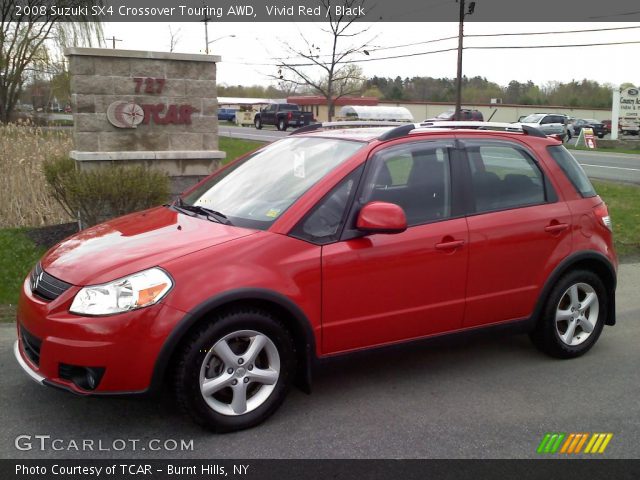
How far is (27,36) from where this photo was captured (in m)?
23.8

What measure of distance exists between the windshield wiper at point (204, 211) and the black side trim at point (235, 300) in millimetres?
638

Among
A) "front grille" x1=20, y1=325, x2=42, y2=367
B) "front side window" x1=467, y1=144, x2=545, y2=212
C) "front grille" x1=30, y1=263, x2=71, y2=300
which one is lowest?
"front grille" x1=20, y1=325, x2=42, y2=367

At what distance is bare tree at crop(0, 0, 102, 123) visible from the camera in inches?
885

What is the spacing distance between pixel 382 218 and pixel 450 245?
26.0 inches

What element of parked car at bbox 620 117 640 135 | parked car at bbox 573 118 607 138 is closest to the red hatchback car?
parked car at bbox 620 117 640 135

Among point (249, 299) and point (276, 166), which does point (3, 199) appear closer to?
point (276, 166)

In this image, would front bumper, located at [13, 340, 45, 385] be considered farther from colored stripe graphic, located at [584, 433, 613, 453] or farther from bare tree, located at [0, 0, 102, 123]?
bare tree, located at [0, 0, 102, 123]

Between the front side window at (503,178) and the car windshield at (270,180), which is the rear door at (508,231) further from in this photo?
the car windshield at (270,180)

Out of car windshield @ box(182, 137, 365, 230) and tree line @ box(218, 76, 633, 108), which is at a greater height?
tree line @ box(218, 76, 633, 108)

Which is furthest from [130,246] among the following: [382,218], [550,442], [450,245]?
[550,442]

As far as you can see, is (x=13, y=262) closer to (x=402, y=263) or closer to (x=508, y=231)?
(x=402, y=263)

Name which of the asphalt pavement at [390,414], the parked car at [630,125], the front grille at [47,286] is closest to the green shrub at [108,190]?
the asphalt pavement at [390,414]

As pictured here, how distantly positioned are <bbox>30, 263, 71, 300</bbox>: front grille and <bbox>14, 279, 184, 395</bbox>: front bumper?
Result: 71 mm
